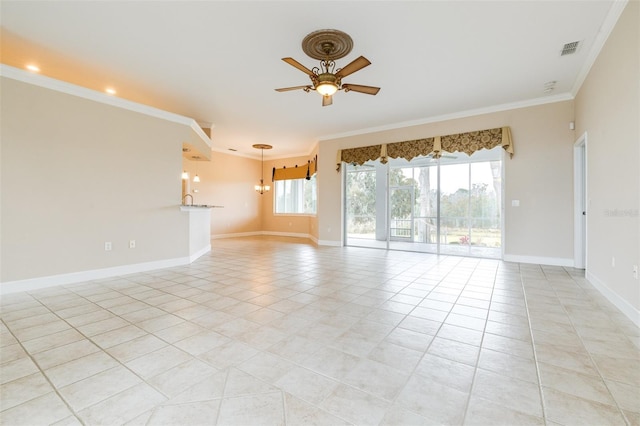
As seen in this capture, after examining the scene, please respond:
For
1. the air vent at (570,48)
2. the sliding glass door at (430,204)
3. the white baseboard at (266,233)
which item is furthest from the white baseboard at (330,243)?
the air vent at (570,48)

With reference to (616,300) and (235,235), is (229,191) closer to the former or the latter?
(235,235)

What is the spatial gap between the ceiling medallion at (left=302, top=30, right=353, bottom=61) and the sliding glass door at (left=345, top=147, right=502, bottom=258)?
401 cm

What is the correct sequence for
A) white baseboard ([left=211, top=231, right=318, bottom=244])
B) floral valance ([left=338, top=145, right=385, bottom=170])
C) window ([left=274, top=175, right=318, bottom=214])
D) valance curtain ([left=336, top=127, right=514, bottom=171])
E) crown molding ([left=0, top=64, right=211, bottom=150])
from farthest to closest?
window ([left=274, top=175, right=318, bottom=214]), white baseboard ([left=211, top=231, right=318, bottom=244]), floral valance ([left=338, top=145, right=385, bottom=170]), valance curtain ([left=336, top=127, right=514, bottom=171]), crown molding ([left=0, top=64, right=211, bottom=150])

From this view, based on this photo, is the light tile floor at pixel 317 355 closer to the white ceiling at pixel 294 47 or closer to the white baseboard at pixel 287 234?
the white ceiling at pixel 294 47

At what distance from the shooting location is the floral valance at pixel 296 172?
31.1 feet

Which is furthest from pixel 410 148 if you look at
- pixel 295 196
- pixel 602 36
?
pixel 295 196

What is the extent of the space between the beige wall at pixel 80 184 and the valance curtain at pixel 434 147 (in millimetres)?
4254

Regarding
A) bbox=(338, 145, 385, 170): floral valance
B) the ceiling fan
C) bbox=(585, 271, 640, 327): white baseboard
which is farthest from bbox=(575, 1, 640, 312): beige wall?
bbox=(338, 145, 385, 170): floral valance

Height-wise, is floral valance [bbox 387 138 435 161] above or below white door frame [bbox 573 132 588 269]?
above

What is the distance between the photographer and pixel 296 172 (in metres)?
10.1

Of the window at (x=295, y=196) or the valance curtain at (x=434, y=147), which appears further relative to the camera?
the window at (x=295, y=196)

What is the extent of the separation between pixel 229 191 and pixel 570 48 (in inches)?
360

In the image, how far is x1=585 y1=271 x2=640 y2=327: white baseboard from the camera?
101 inches

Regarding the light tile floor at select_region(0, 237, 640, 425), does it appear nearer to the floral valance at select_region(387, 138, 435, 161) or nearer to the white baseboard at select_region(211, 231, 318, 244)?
the floral valance at select_region(387, 138, 435, 161)
